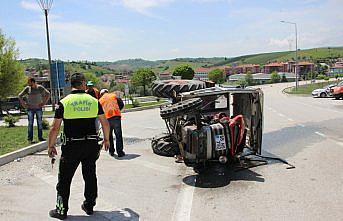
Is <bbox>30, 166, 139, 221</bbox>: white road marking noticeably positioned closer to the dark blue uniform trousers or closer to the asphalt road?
the asphalt road

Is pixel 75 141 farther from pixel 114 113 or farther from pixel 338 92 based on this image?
pixel 338 92

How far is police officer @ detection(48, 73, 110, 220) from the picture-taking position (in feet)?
16.3

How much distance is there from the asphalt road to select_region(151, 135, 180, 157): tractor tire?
0.28 metres

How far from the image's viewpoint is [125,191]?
6168mm

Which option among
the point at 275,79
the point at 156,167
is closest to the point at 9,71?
the point at 156,167

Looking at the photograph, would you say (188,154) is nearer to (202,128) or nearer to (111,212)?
(202,128)

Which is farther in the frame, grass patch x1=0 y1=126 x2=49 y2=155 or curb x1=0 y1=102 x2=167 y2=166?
grass patch x1=0 y1=126 x2=49 y2=155

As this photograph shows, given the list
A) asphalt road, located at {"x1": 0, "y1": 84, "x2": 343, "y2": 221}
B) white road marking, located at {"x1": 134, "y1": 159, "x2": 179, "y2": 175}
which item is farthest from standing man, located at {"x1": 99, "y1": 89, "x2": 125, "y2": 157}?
white road marking, located at {"x1": 134, "y1": 159, "x2": 179, "y2": 175}

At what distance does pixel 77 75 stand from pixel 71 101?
418 millimetres

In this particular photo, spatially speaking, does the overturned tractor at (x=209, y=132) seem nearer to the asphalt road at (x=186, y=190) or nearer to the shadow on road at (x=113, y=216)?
the asphalt road at (x=186, y=190)

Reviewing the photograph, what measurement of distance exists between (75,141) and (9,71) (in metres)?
34.3

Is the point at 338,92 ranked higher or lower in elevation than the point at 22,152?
lower

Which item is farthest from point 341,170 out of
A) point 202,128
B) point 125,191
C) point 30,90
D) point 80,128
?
point 30,90

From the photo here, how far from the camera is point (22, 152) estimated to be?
30.2ft
